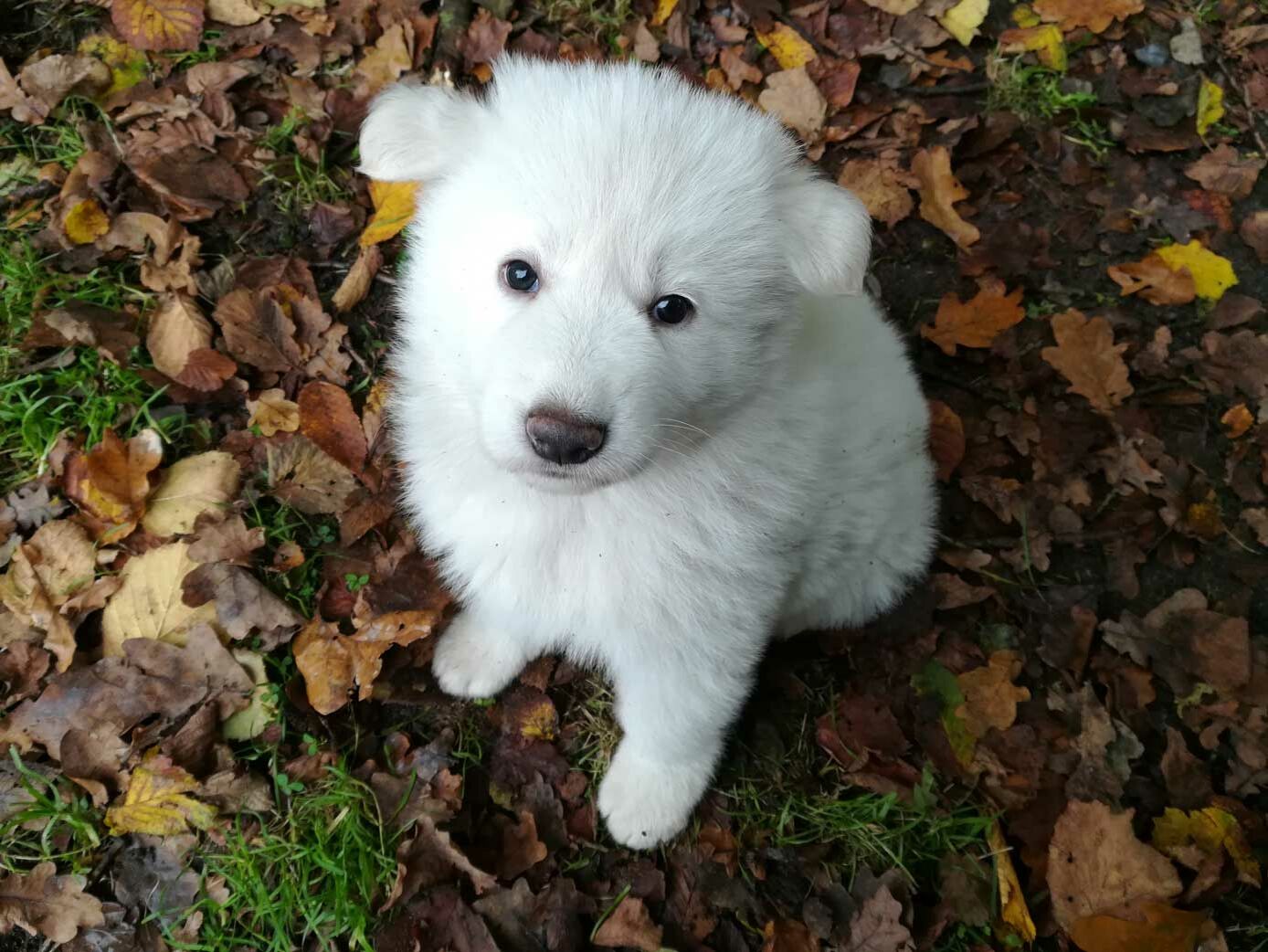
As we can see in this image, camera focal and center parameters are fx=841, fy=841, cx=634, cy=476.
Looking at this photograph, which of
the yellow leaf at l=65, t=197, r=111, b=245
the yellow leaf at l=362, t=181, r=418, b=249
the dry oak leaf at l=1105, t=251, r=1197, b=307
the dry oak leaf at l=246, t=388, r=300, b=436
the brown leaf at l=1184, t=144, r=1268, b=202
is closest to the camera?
the dry oak leaf at l=246, t=388, r=300, b=436

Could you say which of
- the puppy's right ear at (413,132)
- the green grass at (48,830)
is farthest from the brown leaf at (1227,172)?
the green grass at (48,830)

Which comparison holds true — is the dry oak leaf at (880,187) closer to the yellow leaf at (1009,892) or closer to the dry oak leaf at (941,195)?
the dry oak leaf at (941,195)

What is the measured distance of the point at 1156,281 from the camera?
11.0 ft

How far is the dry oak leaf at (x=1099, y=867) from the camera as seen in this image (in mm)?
2389

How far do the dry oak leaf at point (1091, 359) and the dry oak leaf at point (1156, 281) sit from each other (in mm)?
239

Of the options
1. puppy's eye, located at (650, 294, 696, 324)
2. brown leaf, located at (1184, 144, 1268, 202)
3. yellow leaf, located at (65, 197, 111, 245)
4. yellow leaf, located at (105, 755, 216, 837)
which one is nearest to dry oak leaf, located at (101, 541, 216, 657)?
yellow leaf, located at (105, 755, 216, 837)

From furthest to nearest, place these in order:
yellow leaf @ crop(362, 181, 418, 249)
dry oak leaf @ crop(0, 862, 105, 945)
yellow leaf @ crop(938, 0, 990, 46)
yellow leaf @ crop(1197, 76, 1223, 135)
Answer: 1. yellow leaf @ crop(938, 0, 990, 46)
2. yellow leaf @ crop(1197, 76, 1223, 135)
3. yellow leaf @ crop(362, 181, 418, 249)
4. dry oak leaf @ crop(0, 862, 105, 945)

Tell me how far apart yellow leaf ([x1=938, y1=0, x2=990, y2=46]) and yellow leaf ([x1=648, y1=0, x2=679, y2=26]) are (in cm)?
A: 123

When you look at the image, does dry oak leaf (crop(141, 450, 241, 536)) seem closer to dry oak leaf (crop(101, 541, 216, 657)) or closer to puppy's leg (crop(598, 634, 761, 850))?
dry oak leaf (crop(101, 541, 216, 657))

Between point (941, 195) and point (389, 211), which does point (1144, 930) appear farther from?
point (389, 211)

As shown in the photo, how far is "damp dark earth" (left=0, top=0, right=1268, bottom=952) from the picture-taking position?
2365 millimetres

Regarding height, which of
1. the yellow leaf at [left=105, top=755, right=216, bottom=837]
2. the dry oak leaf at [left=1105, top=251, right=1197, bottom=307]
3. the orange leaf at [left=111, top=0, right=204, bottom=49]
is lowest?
the yellow leaf at [left=105, top=755, right=216, bottom=837]

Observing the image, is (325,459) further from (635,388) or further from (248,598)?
(635,388)

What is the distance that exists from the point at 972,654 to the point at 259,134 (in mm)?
3313
